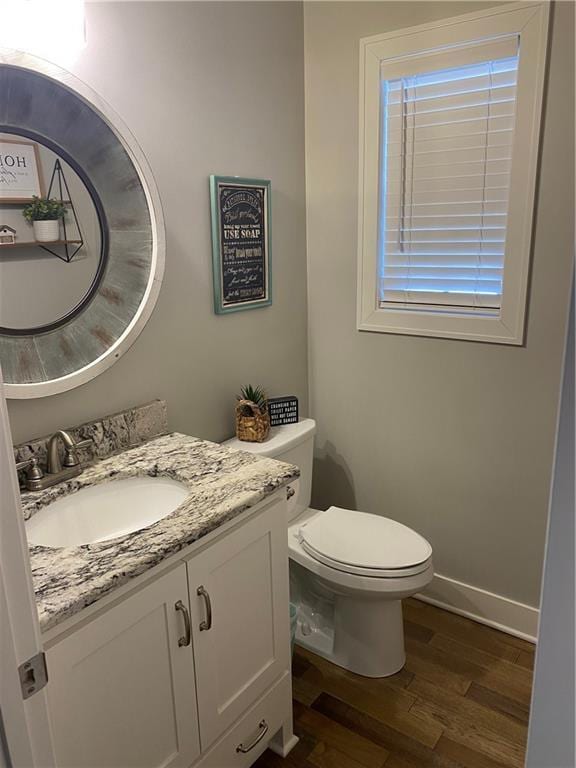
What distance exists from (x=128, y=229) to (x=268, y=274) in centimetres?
69

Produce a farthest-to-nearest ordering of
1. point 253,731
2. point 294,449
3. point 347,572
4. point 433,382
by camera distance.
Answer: point 433,382, point 294,449, point 347,572, point 253,731

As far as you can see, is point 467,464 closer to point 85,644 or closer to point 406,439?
point 406,439

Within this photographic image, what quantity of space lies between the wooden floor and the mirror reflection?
1.48 meters

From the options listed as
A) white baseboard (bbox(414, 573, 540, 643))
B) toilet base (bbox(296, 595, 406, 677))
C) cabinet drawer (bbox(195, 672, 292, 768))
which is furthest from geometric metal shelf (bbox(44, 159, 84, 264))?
white baseboard (bbox(414, 573, 540, 643))

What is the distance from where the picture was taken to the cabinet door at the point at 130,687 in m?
1.11

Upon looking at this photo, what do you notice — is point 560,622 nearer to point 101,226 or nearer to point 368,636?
point 101,226

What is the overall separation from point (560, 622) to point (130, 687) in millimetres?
1053

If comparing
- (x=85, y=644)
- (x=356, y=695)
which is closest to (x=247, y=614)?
(x=85, y=644)

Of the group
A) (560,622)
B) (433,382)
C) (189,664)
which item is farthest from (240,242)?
(560,622)

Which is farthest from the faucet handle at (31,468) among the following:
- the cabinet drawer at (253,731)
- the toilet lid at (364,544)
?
the toilet lid at (364,544)

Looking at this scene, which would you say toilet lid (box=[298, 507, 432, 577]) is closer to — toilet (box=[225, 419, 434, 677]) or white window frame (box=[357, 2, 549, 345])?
toilet (box=[225, 419, 434, 677])

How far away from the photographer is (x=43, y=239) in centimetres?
152

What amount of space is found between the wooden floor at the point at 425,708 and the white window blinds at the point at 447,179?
129cm

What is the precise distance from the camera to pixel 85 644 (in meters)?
1.12
